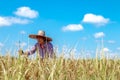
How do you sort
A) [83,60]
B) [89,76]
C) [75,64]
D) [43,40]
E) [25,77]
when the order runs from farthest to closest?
1. [43,40]
2. [83,60]
3. [75,64]
4. [89,76]
5. [25,77]

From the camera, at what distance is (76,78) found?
5031mm

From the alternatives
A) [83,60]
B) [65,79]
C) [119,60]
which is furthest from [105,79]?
[119,60]

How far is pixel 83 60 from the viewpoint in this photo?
684 centimetres

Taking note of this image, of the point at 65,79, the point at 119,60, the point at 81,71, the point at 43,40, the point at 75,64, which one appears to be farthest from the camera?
the point at 43,40

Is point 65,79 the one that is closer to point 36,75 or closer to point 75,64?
point 36,75

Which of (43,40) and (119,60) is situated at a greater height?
(43,40)

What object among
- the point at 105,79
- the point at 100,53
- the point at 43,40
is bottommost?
the point at 105,79

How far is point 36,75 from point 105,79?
36.1 inches

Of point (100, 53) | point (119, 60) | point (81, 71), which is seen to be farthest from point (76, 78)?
point (119, 60)

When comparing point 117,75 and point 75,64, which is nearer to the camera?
point 117,75

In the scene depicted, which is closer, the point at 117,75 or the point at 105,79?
the point at 105,79

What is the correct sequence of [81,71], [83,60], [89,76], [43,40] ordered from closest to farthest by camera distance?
[89,76], [81,71], [83,60], [43,40]

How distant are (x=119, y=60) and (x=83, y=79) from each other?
2.92 m

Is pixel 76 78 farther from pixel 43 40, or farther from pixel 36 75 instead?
pixel 43 40
